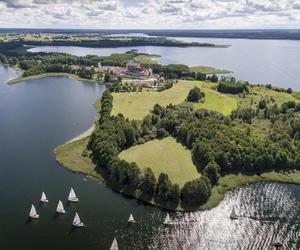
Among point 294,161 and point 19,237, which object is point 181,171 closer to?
point 294,161


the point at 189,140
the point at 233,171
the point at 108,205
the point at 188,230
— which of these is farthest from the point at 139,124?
the point at 188,230

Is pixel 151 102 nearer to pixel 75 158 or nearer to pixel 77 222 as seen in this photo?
pixel 75 158

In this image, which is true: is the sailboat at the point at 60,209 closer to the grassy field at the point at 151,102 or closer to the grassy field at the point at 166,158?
the grassy field at the point at 166,158

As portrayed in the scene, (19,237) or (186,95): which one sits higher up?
(19,237)

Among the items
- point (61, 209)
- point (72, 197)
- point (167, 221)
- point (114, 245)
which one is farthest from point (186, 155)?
point (114, 245)

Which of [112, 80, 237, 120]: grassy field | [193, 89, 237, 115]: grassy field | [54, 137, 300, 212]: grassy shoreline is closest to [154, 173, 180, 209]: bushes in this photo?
[54, 137, 300, 212]: grassy shoreline

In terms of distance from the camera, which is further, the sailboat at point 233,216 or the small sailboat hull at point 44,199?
the small sailboat hull at point 44,199

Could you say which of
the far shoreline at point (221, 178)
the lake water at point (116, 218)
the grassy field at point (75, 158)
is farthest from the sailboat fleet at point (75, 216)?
the grassy field at point (75, 158)
